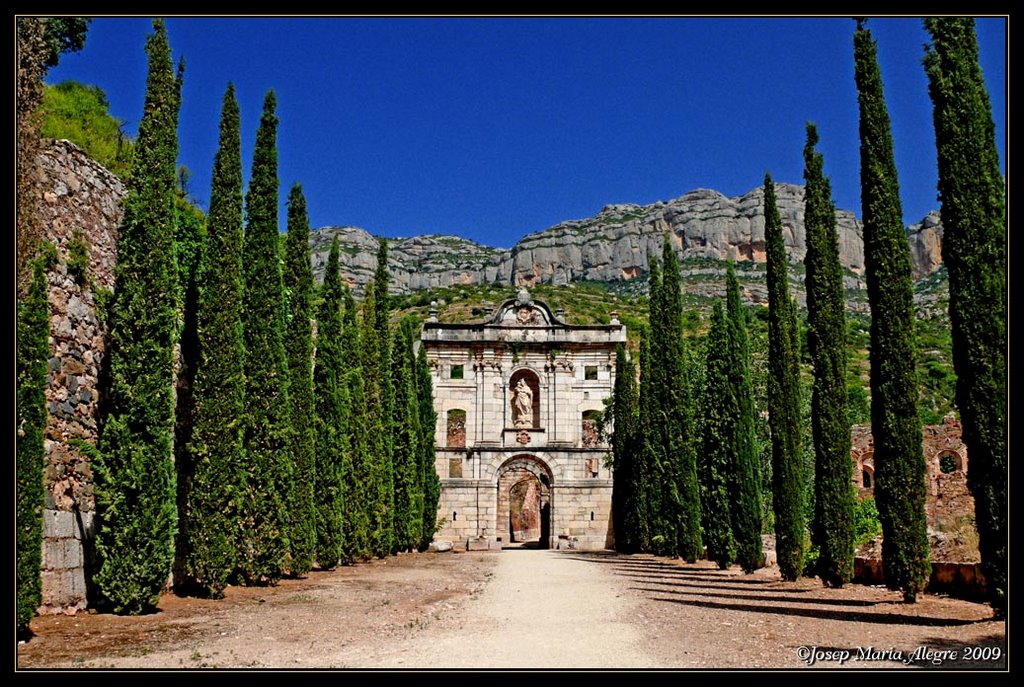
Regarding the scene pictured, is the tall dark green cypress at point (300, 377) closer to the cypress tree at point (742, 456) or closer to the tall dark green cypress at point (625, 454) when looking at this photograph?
the cypress tree at point (742, 456)

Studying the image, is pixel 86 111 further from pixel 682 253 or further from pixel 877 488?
pixel 682 253

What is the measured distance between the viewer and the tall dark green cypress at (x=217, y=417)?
12797 millimetres

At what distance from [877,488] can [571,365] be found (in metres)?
28.9

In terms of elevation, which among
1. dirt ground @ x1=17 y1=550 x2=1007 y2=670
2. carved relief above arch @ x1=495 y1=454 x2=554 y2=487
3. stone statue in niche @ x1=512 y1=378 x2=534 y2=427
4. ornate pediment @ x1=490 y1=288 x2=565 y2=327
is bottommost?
dirt ground @ x1=17 y1=550 x2=1007 y2=670

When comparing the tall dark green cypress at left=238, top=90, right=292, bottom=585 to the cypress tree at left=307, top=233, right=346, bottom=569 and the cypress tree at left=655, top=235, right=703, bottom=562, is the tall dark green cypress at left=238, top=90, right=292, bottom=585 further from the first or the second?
the cypress tree at left=655, top=235, right=703, bottom=562

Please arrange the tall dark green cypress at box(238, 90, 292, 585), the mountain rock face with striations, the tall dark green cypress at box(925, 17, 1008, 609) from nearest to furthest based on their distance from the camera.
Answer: the tall dark green cypress at box(925, 17, 1008, 609) < the tall dark green cypress at box(238, 90, 292, 585) < the mountain rock face with striations

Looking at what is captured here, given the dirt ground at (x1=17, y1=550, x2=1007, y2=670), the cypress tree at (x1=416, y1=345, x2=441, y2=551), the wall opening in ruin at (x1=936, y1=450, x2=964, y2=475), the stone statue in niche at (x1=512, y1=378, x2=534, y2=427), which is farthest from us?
the stone statue in niche at (x1=512, y1=378, x2=534, y2=427)

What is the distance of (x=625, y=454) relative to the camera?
35188 millimetres

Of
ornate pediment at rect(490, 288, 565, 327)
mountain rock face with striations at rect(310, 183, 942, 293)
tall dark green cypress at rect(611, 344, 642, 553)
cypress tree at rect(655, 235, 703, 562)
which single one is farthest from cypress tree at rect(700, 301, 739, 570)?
mountain rock face with striations at rect(310, 183, 942, 293)

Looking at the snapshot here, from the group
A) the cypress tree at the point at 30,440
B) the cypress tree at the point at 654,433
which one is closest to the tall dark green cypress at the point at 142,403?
the cypress tree at the point at 30,440

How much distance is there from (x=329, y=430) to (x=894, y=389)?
12629 mm

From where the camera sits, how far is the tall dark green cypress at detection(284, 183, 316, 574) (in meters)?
16.8

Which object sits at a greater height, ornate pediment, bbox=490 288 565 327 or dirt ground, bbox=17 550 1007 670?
ornate pediment, bbox=490 288 565 327

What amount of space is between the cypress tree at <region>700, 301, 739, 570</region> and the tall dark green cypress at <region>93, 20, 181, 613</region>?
14.0 meters
